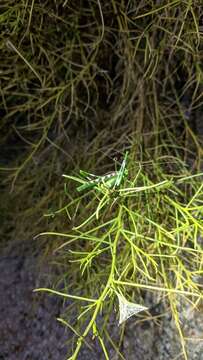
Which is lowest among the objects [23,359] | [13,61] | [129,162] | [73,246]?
[23,359]

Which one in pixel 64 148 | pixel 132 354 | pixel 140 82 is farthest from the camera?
pixel 64 148

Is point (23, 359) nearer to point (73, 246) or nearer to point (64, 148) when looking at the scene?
point (73, 246)

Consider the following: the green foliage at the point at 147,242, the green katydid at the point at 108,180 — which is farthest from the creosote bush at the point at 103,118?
the green katydid at the point at 108,180

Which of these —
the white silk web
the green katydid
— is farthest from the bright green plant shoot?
the white silk web

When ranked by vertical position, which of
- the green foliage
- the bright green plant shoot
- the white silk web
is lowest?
the green foliage

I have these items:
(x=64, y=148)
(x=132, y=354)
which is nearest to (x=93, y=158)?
(x=64, y=148)

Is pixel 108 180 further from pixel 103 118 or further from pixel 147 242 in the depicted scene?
pixel 103 118

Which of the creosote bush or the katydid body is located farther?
the creosote bush

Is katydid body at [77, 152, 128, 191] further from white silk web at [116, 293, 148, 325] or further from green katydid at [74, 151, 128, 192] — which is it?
white silk web at [116, 293, 148, 325]

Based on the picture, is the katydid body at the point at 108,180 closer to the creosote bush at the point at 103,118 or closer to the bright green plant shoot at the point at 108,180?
the bright green plant shoot at the point at 108,180

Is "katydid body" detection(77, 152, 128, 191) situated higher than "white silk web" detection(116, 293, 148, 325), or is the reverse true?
"katydid body" detection(77, 152, 128, 191)

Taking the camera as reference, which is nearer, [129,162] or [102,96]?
[129,162]
